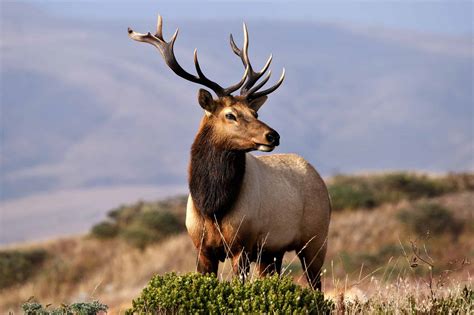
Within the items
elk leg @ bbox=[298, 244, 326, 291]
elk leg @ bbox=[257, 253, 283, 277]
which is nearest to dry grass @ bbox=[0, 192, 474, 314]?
elk leg @ bbox=[298, 244, 326, 291]

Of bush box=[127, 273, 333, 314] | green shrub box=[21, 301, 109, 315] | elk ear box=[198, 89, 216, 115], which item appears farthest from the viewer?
elk ear box=[198, 89, 216, 115]

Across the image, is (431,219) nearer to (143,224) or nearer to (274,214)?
(143,224)

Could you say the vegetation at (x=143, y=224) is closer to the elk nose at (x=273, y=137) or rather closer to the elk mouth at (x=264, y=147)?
the elk mouth at (x=264, y=147)

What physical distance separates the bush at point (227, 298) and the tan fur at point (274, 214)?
127 cm

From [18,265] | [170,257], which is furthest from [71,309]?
[18,265]

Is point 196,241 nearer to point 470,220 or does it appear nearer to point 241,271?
point 241,271

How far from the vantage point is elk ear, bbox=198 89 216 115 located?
10133 millimetres

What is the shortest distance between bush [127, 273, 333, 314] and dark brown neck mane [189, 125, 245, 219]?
54.0 inches

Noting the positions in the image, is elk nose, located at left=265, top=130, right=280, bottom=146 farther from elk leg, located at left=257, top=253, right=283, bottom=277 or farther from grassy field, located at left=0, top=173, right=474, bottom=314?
grassy field, located at left=0, top=173, right=474, bottom=314

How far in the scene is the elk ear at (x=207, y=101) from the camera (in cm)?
1013

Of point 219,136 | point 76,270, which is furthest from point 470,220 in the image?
point 219,136

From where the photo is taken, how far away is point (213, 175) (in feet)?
32.9

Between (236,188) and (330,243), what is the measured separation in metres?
23.6

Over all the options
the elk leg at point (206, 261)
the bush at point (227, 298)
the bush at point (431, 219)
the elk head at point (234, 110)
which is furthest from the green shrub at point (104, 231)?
the bush at point (227, 298)
